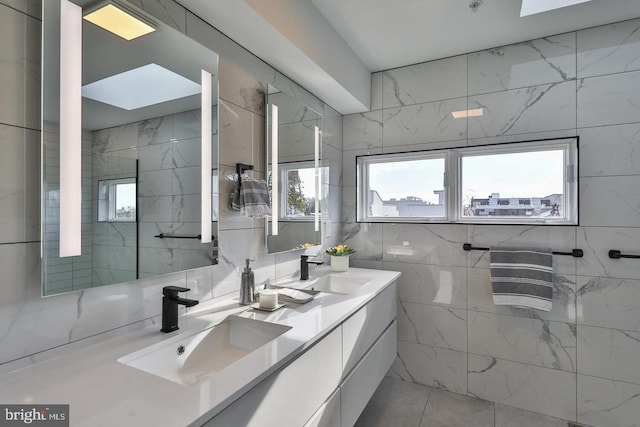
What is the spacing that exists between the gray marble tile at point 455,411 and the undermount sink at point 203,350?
4.73ft

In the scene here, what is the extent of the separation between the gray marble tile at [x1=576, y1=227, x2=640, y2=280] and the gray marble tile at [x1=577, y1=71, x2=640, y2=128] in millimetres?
676

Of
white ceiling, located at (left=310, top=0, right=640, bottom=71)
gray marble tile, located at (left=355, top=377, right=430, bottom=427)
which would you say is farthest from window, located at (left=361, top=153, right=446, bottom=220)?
gray marble tile, located at (left=355, top=377, right=430, bottom=427)

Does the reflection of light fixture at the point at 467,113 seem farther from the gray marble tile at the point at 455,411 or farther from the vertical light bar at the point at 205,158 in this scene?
the gray marble tile at the point at 455,411

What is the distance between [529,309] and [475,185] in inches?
36.6

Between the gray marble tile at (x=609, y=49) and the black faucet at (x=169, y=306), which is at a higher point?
the gray marble tile at (x=609, y=49)

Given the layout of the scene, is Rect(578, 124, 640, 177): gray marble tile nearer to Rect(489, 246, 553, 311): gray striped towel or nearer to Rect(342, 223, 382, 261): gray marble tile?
Rect(489, 246, 553, 311): gray striped towel

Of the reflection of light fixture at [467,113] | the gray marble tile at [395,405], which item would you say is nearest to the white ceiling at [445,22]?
the reflection of light fixture at [467,113]

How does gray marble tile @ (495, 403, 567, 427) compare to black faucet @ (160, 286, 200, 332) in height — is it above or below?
below

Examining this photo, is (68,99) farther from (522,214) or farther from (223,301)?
(522,214)

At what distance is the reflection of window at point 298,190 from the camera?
211cm

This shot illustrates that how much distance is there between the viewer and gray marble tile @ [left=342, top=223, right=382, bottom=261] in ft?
8.96

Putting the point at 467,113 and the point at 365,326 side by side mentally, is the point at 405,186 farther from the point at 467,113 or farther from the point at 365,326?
the point at 365,326

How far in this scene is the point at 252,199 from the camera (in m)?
1.68

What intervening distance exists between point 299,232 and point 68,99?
148 cm
